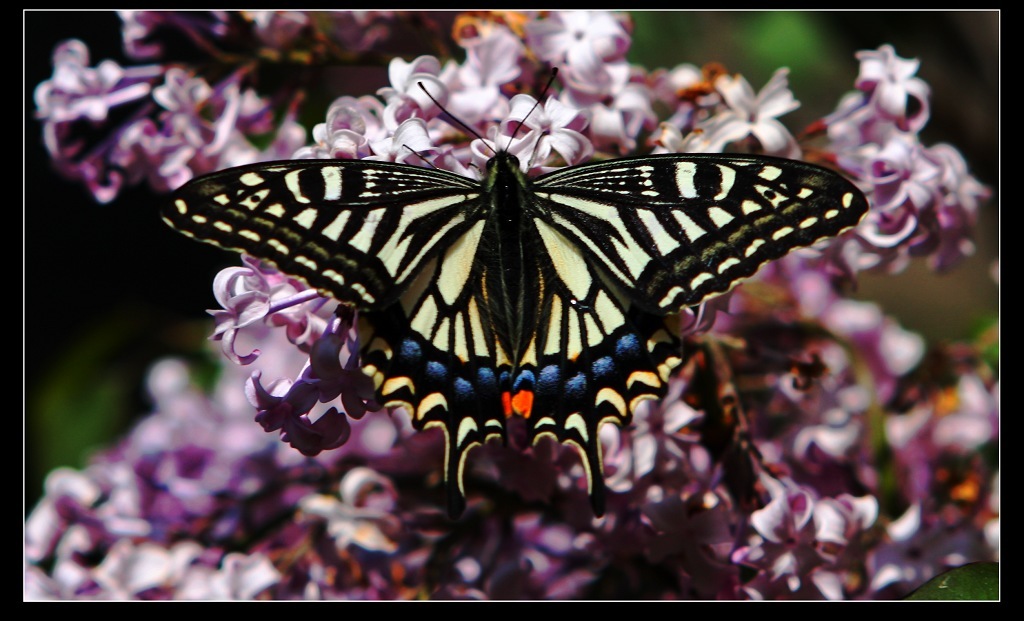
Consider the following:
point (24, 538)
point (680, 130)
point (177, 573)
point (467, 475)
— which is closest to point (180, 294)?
point (24, 538)

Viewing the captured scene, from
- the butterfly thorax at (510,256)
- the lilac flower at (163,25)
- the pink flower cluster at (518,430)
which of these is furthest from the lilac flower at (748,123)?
the lilac flower at (163,25)

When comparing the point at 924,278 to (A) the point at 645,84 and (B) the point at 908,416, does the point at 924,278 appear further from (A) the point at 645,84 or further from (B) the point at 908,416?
(A) the point at 645,84

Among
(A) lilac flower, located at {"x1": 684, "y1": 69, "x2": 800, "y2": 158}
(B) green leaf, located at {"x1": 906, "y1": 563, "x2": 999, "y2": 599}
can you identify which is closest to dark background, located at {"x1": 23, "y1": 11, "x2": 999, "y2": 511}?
(A) lilac flower, located at {"x1": 684, "y1": 69, "x2": 800, "y2": 158}

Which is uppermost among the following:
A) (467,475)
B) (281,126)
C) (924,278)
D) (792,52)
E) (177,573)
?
(792,52)

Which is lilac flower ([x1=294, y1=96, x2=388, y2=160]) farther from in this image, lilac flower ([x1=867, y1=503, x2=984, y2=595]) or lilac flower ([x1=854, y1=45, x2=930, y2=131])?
lilac flower ([x1=867, y1=503, x2=984, y2=595])

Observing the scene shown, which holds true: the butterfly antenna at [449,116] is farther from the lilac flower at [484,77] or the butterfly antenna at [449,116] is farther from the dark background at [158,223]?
the dark background at [158,223]
